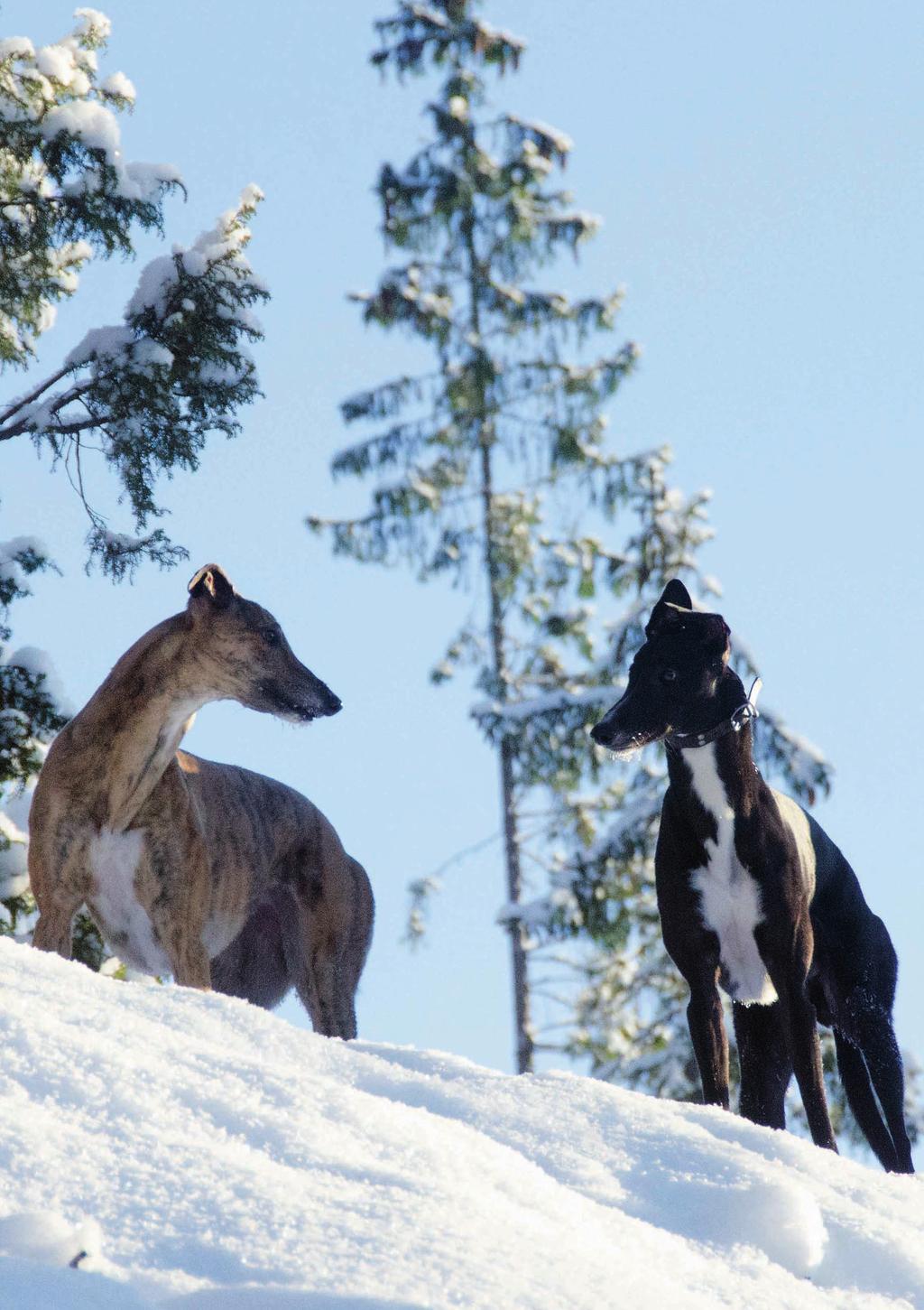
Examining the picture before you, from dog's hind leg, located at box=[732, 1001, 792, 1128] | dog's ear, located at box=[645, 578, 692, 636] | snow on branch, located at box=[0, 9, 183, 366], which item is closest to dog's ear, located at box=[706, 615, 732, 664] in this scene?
dog's ear, located at box=[645, 578, 692, 636]

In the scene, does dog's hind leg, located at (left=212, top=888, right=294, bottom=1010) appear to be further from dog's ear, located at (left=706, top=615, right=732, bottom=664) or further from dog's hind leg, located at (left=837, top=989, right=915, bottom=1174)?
dog's ear, located at (left=706, top=615, right=732, bottom=664)

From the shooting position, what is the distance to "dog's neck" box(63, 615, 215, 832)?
7.44 m

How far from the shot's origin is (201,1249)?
2.98m

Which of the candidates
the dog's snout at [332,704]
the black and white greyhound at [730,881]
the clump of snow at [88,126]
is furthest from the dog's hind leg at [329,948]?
the clump of snow at [88,126]

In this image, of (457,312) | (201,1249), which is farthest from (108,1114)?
(457,312)

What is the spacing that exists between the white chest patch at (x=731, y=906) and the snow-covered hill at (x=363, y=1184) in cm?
162

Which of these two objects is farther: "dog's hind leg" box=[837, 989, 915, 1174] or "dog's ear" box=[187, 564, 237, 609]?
"dog's ear" box=[187, 564, 237, 609]

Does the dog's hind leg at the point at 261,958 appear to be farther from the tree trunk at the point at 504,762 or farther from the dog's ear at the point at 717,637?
the tree trunk at the point at 504,762

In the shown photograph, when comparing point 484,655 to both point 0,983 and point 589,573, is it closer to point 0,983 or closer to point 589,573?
point 589,573

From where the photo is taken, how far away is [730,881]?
20.5ft

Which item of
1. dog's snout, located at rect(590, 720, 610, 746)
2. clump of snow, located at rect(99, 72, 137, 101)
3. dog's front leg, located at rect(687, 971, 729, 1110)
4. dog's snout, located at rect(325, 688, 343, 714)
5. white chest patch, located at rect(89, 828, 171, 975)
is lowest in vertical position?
dog's front leg, located at rect(687, 971, 729, 1110)

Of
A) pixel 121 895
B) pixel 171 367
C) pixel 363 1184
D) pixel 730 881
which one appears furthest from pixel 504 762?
pixel 363 1184

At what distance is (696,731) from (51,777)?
294 centimetres

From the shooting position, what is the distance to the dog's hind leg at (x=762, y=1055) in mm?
6621
